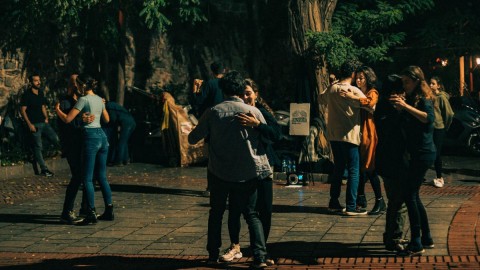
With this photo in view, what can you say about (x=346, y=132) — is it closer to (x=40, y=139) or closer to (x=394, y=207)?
(x=394, y=207)

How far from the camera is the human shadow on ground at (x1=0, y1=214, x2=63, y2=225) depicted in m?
11.4

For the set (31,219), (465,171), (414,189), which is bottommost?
(31,219)

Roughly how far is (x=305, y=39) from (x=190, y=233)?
6.94 meters

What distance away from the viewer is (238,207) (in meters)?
8.35

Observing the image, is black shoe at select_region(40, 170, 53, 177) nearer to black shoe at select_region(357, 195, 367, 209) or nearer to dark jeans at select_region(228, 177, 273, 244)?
black shoe at select_region(357, 195, 367, 209)

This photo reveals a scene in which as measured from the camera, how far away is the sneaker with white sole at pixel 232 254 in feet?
28.2

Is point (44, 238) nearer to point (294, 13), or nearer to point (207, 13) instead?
point (294, 13)

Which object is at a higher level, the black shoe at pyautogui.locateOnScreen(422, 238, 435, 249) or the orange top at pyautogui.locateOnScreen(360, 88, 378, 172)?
the orange top at pyautogui.locateOnScreen(360, 88, 378, 172)

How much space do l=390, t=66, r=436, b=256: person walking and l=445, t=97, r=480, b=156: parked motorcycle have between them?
1153 cm

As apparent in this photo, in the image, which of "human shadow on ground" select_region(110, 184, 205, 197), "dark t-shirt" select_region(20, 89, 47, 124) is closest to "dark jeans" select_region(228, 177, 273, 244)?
"human shadow on ground" select_region(110, 184, 205, 197)

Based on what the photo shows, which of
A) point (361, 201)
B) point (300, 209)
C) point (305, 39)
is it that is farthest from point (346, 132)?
point (305, 39)

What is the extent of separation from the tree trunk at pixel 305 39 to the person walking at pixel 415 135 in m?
7.13

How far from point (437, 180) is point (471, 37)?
11.6 meters

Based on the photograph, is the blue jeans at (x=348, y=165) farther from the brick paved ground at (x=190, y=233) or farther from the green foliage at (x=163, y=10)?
the green foliage at (x=163, y=10)
